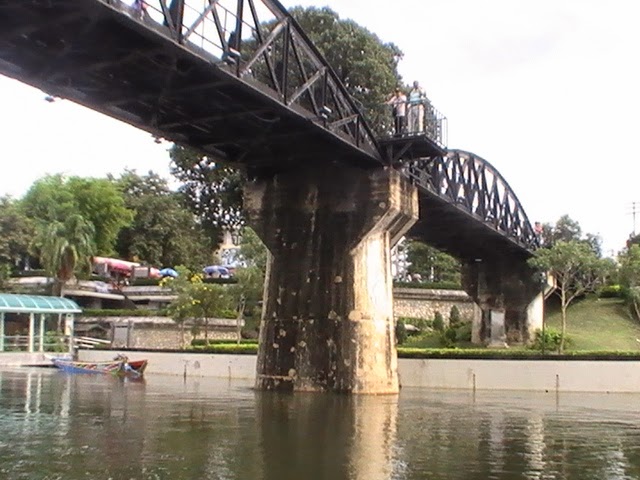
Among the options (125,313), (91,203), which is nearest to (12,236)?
(91,203)

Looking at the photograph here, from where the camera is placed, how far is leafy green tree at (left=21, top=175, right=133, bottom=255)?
74.9m

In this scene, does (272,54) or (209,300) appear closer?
(272,54)

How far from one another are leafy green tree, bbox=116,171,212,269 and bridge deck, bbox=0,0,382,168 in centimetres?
5700

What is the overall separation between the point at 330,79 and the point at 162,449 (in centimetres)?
1488

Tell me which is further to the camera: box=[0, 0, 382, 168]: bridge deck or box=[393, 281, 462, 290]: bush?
box=[393, 281, 462, 290]: bush

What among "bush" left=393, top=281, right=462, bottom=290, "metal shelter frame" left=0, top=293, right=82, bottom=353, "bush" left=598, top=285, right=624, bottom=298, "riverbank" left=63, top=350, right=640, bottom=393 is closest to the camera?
"riverbank" left=63, top=350, right=640, bottom=393

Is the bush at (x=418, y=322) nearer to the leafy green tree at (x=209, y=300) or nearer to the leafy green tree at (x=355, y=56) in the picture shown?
the leafy green tree at (x=209, y=300)

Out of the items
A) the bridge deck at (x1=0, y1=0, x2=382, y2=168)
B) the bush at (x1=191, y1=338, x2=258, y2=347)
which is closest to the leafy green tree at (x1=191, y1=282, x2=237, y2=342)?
the bush at (x1=191, y1=338, x2=258, y2=347)

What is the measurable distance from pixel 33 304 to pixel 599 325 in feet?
138

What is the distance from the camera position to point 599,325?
6028 cm

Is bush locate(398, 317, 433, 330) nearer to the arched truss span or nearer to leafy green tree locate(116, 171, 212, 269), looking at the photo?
the arched truss span

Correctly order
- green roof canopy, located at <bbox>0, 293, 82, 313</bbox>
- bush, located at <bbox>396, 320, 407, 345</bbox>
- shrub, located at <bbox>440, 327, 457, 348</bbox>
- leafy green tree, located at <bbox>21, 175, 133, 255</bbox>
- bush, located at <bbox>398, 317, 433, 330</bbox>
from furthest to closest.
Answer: leafy green tree, located at <bbox>21, 175, 133, 255</bbox>, bush, located at <bbox>398, 317, 433, 330</bbox>, bush, located at <bbox>396, 320, 407, 345</bbox>, shrub, located at <bbox>440, 327, 457, 348</bbox>, green roof canopy, located at <bbox>0, 293, 82, 313</bbox>

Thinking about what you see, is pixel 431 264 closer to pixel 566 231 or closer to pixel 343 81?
pixel 566 231

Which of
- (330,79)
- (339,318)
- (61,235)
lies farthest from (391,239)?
(61,235)
